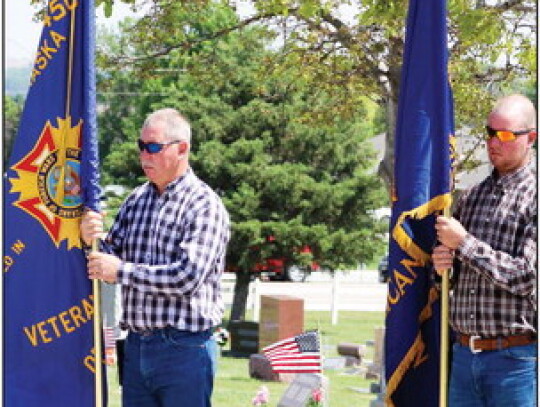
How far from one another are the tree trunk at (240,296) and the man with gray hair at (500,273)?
20332 millimetres

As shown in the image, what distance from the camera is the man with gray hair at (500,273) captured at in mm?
5242

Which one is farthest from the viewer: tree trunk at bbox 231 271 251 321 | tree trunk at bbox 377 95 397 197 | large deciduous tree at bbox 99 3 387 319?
large deciduous tree at bbox 99 3 387 319

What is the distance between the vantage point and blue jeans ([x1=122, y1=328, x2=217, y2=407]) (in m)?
5.62

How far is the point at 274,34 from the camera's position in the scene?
13586mm

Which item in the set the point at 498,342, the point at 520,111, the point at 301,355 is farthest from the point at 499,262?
the point at 301,355

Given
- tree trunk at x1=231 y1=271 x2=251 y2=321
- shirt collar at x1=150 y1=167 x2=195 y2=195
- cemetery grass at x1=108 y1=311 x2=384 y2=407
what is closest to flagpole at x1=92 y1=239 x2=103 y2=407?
shirt collar at x1=150 y1=167 x2=195 y2=195

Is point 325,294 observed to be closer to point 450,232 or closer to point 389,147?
point 389,147

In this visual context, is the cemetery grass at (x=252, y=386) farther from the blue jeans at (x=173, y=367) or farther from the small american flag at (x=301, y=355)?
the blue jeans at (x=173, y=367)

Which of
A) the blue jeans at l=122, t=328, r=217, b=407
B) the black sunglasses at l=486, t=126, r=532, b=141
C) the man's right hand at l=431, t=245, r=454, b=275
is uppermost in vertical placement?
the black sunglasses at l=486, t=126, r=532, b=141

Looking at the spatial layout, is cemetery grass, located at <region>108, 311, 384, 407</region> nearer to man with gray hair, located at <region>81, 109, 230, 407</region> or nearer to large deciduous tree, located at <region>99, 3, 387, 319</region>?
large deciduous tree, located at <region>99, 3, 387, 319</region>

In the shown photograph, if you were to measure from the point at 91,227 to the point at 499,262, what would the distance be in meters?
1.93

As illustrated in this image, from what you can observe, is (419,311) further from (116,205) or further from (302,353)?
(116,205)

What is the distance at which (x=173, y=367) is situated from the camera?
18.4 feet

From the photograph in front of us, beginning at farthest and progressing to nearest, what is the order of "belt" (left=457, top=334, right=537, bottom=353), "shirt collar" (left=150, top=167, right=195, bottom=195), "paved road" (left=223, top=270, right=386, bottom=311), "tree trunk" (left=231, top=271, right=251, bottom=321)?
"paved road" (left=223, top=270, right=386, bottom=311), "tree trunk" (left=231, top=271, right=251, bottom=321), "shirt collar" (left=150, top=167, right=195, bottom=195), "belt" (left=457, top=334, right=537, bottom=353)
